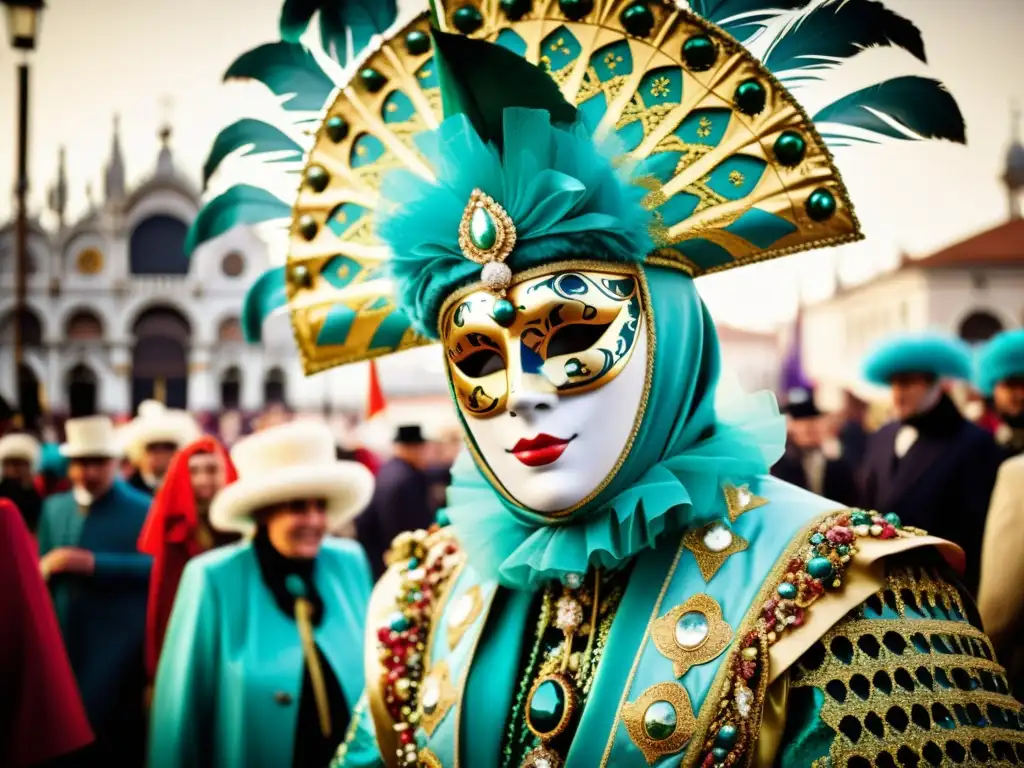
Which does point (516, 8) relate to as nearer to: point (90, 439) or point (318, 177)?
point (318, 177)

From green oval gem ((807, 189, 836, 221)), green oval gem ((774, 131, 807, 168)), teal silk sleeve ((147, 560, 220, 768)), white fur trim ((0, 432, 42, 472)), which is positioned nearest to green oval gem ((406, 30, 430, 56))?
green oval gem ((774, 131, 807, 168))

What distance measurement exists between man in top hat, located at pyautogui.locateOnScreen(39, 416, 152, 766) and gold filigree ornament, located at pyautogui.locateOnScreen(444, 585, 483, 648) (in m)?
3.42

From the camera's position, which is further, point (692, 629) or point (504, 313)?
point (504, 313)

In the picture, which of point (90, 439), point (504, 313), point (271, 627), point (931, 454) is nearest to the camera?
point (504, 313)

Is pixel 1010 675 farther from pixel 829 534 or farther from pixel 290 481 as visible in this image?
pixel 290 481

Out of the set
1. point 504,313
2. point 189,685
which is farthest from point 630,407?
point 189,685

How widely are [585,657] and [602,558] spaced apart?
0.21 m

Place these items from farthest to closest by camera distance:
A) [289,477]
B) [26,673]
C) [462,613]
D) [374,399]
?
[374,399]
[289,477]
[26,673]
[462,613]

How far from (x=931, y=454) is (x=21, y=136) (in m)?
6.75

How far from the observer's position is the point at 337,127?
92.2 inches

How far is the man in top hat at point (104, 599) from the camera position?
4938mm

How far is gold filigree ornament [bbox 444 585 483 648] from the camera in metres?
2.18

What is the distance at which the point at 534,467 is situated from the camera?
194cm

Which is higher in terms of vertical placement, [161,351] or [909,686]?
[161,351]
